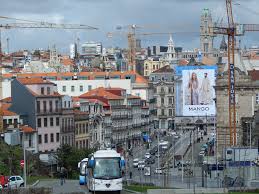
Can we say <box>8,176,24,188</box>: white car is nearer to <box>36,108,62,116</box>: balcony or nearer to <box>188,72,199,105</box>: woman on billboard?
<box>36,108,62,116</box>: balcony

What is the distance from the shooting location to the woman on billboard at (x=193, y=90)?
17650 cm

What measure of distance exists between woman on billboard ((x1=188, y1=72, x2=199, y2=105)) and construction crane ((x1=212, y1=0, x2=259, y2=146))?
30136 millimetres

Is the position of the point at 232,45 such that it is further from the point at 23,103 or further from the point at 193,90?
the point at 193,90

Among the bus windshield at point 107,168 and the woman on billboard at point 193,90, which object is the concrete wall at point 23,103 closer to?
the bus windshield at point 107,168

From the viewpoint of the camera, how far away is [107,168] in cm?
4956

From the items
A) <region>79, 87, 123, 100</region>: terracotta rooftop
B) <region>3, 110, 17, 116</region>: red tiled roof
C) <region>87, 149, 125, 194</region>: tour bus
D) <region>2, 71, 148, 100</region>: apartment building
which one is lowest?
<region>87, 149, 125, 194</region>: tour bus

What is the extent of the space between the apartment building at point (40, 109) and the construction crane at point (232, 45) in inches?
695

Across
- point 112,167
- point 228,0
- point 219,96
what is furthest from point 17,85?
point 112,167

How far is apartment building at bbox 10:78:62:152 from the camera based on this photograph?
11062 cm

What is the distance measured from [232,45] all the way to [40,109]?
2391 centimetres

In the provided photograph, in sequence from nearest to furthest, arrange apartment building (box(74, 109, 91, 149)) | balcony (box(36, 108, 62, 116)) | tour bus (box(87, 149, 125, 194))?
1. tour bus (box(87, 149, 125, 194))
2. balcony (box(36, 108, 62, 116))
3. apartment building (box(74, 109, 91, 149))

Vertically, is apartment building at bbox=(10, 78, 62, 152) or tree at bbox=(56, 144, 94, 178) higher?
apartment building at bbox=(10, 78, 62, 152)

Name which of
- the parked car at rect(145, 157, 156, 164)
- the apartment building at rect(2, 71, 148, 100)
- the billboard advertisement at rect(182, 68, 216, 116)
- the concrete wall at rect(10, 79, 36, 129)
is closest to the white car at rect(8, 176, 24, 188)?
the concrete wall at rect(10, 79, 36, 129)

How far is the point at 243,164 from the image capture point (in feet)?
203
